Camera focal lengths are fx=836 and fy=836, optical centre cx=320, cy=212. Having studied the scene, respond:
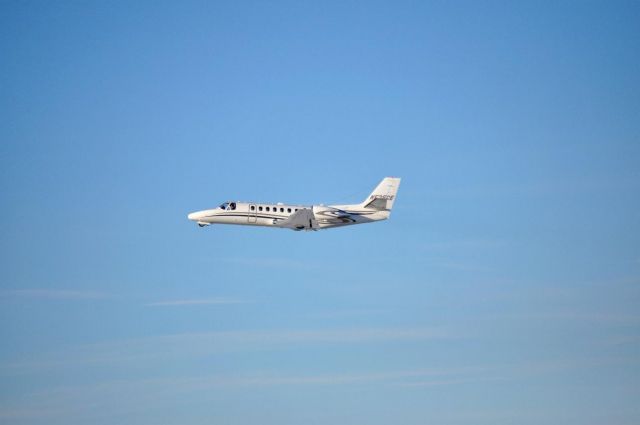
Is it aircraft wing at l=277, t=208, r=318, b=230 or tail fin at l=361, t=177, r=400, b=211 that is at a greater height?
tail fin at l=361, t=177, r=400, b=211

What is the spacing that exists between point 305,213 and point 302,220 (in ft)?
3.43

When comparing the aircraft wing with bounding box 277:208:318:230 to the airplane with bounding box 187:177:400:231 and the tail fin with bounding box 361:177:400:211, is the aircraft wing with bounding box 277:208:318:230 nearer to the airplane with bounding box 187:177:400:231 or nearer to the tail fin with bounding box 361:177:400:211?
the airplane with bounding box 187:177:400:231

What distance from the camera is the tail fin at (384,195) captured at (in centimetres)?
12112

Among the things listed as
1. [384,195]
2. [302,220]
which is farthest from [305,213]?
[384,195]

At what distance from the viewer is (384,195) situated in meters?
122

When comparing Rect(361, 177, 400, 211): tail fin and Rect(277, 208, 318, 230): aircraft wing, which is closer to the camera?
Rect(277, 208, 318, 230): aircraft wing

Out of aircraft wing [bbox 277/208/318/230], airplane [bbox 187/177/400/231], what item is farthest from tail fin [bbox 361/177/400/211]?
aircraft wing [bbox 277/208/318/230]

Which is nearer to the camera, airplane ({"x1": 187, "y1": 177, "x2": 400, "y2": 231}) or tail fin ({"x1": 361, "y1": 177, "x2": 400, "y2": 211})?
airplane ({"x1": 187, "y1": 177, "x2": 400, "y2": 231})

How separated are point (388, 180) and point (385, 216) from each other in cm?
534

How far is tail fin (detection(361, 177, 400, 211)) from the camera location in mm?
121125

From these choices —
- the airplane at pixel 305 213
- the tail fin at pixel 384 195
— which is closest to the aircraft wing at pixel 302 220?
the airplane at pixel 305 213

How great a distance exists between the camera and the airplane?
11550cm

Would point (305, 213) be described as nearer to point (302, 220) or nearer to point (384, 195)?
point (302, 220)

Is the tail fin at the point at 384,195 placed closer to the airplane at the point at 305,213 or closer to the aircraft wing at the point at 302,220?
the airplane at the point at 305,213
